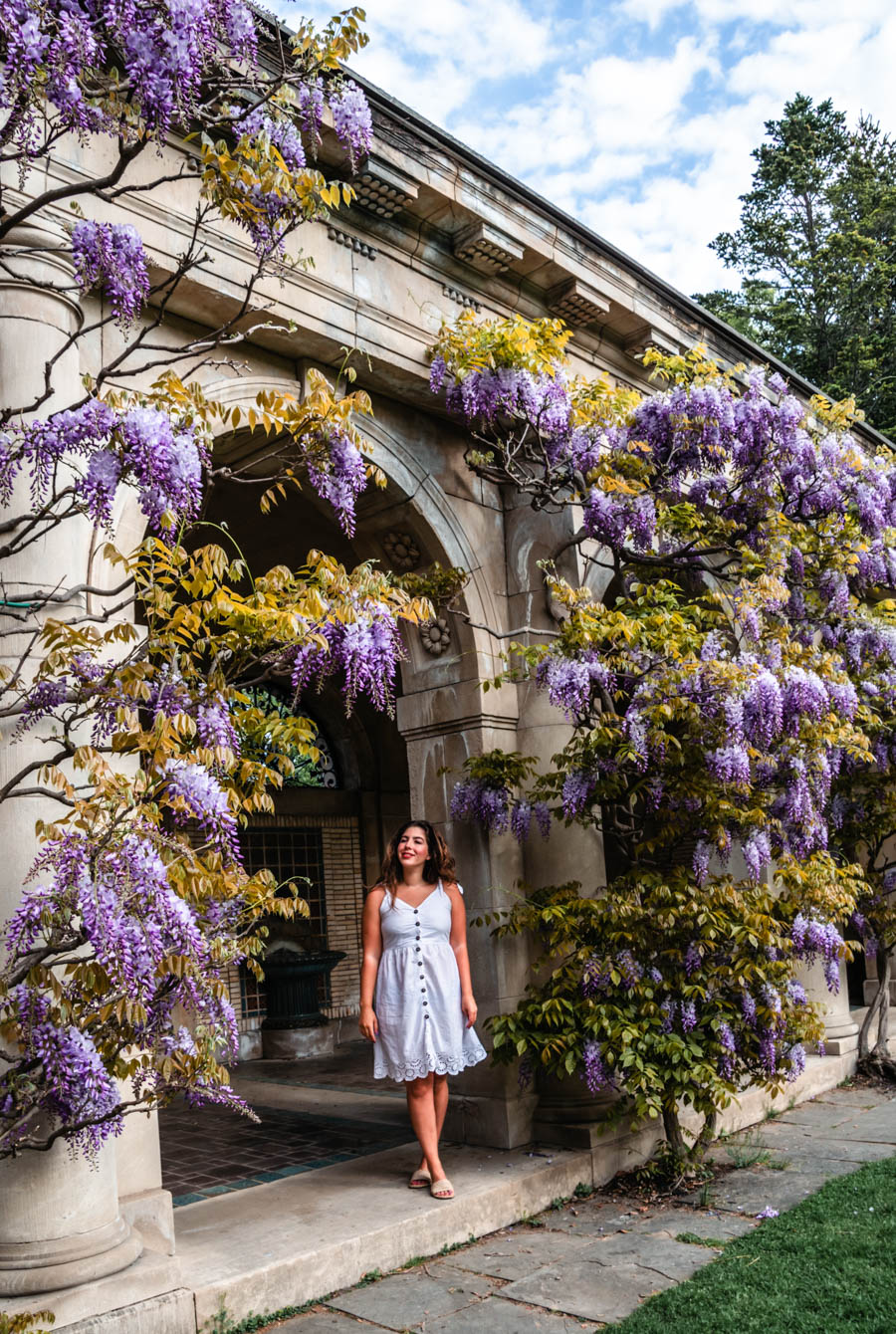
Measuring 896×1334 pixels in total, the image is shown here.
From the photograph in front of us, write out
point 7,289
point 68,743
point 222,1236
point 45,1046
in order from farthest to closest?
point 222,1236 → point 7,289 → point 68,743 → point 45,1046

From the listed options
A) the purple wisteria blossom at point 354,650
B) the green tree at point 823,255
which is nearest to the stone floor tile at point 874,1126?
the purple wisteria blossom at point 354,650

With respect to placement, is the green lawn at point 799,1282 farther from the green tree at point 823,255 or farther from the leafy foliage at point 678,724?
the green tree at point 823,255

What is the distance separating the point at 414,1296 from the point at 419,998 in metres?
1.19

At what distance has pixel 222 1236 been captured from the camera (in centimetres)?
441

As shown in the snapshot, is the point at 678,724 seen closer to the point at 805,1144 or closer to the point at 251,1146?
the point at 805,1144

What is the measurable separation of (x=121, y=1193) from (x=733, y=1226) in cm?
252

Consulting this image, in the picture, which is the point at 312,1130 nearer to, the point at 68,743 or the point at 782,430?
the point at 68,743

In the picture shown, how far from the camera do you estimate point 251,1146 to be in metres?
6.38

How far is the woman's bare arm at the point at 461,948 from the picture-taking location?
5121mm

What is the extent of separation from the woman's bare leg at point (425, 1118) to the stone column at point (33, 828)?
152 cm

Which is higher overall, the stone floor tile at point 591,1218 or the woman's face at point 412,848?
the woman's face at point 412,848

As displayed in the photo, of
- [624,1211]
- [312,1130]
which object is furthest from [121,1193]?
[312,1130]

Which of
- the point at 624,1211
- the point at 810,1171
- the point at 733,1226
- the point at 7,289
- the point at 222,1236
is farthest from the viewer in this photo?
the point at 810,1171

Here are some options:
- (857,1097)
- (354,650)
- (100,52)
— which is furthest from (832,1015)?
(100,52)
